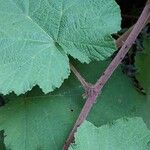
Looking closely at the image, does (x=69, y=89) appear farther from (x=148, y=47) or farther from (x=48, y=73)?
(x=148, y=47)

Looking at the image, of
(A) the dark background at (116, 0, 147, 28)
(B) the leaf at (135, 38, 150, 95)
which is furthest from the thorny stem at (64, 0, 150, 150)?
(A) the dark background at (116, 0, 147, 28)

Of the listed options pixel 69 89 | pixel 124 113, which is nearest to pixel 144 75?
pixel 124 113

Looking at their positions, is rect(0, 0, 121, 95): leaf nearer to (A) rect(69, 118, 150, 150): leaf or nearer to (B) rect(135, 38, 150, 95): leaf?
(A) rect(69, 118, 150, 150): leaf

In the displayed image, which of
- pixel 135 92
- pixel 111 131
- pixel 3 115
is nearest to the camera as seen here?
pixel 111 131

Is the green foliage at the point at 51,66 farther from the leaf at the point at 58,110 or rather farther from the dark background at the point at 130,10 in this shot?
the dark background at the point at 130,10

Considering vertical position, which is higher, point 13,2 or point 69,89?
point 13,2

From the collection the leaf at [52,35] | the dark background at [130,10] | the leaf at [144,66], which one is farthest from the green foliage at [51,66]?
the dark background at [130,10]

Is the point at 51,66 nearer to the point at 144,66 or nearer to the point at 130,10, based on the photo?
the point at 144,66

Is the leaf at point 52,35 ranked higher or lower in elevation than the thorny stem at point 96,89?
higher
